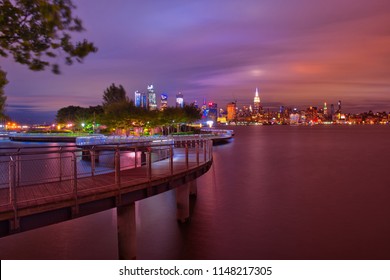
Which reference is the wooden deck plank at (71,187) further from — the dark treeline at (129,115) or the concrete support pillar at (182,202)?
the dark treeline at (129,115)

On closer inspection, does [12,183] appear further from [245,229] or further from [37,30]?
[245,229]

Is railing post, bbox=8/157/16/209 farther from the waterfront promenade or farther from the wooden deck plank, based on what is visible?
the wooden deck plank

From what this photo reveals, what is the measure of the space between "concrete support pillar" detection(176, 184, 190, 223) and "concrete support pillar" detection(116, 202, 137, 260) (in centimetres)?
482

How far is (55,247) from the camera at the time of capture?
47.1 feet

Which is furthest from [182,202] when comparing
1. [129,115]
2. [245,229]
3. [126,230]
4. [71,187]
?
[129,115]

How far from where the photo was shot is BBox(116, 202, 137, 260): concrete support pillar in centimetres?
1115

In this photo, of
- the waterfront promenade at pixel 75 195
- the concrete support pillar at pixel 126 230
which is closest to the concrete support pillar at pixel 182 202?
the waterfront promenade at pixel 75 195

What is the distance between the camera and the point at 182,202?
16531 mm

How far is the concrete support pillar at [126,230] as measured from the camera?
1115 centimetres

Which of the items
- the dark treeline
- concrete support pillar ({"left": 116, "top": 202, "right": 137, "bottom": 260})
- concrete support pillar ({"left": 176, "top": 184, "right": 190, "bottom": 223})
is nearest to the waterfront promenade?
concrete support pillar ({"left": 116, "top": 202, "right": 137, "bottom": 260})

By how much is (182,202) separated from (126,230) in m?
5.50
